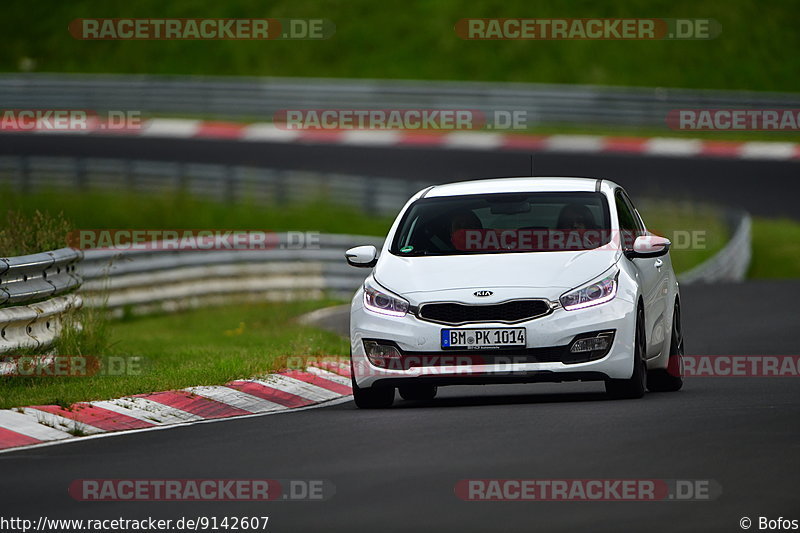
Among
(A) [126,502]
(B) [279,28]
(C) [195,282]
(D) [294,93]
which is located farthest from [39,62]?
(A) [126,502]

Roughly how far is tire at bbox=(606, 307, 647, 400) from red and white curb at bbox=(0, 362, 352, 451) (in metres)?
2.31

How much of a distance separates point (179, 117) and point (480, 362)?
31699 millimetres

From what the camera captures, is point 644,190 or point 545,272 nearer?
point 545,272

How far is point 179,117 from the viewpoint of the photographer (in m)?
42.1

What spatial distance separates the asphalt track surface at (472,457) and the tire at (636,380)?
0.11 m

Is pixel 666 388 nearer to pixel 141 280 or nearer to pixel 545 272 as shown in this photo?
pixel 545 272

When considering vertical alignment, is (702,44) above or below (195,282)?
above

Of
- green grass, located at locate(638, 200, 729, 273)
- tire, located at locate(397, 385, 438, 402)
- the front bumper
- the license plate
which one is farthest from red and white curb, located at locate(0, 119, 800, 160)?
the license plate

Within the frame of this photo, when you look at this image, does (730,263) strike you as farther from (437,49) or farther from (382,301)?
(437,49)

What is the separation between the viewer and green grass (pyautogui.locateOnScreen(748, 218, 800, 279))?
97.3 ft

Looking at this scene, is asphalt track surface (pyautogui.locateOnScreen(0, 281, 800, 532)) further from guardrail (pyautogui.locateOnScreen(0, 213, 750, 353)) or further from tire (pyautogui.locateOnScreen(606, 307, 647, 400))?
guardrail (pyautogui.locateOnScreen(0, 213, 750, 353))

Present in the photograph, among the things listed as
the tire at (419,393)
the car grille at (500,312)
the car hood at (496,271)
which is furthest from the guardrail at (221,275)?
the car grille at (500,312)

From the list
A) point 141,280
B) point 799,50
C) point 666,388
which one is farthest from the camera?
point 799,50

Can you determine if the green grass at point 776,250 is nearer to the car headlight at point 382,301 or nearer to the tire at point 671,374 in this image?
the tire at point 671,374
